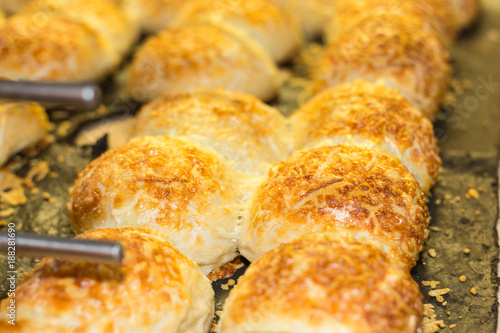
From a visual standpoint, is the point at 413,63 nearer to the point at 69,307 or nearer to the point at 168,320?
the point at 168,320

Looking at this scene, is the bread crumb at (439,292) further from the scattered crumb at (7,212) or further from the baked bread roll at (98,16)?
the baked bread roll at (98,16)

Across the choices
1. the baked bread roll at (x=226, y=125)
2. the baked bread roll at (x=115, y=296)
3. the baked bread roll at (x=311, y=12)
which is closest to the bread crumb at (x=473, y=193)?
the baked bread roll at (x=226, y=125)

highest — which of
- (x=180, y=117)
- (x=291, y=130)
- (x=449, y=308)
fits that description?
(x=180, y=117)

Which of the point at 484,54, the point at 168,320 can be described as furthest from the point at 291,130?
the point at 484,54

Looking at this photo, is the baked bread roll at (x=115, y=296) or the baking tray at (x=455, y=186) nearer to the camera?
the baked bread roll at (x=115, y=296)

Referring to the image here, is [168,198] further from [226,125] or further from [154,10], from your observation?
[154,10]

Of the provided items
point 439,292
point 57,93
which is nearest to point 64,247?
point 57,93
